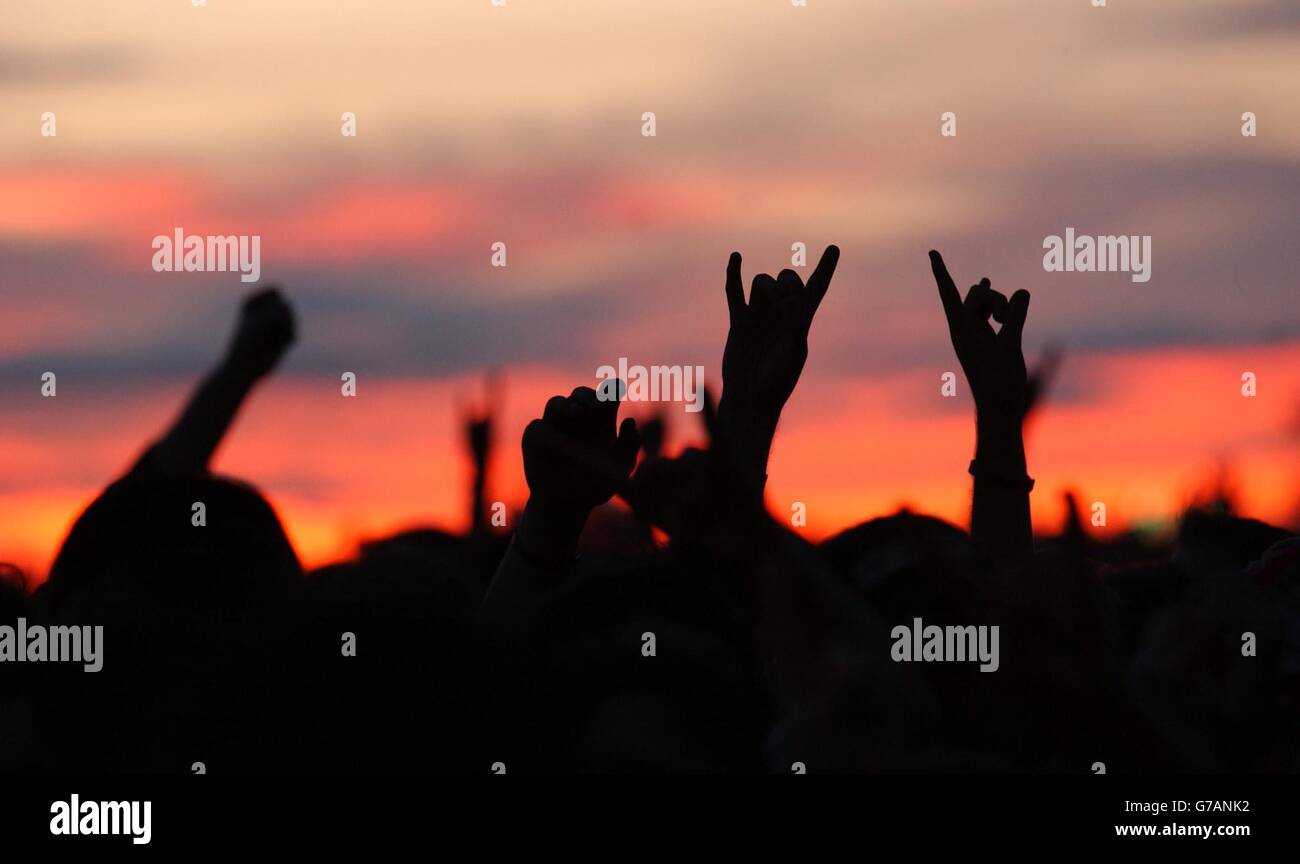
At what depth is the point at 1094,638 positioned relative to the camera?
99.1 inches

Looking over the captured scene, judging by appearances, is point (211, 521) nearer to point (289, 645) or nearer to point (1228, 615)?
point (289, 645)

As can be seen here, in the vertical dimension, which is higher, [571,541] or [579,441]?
[579,441]

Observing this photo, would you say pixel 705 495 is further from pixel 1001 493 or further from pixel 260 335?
pixel 1001 493

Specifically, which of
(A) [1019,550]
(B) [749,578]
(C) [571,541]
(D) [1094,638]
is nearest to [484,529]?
(C) [571,541]

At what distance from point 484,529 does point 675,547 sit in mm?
2307

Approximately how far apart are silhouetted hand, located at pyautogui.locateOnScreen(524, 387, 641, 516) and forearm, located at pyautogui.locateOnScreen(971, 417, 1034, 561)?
0.90 metres

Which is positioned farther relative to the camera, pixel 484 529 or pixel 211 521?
pixel 484 529

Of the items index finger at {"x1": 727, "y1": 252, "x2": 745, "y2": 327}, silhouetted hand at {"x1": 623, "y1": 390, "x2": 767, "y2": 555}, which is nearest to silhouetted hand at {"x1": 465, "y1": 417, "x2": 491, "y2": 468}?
index finger at {"x1": 727, "y1": 252, "x2": 745, "y2": 327}

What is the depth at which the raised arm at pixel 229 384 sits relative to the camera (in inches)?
117

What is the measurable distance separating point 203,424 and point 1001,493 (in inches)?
73.5

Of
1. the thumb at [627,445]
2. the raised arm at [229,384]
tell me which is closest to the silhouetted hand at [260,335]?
the raised arm at [229,384]
